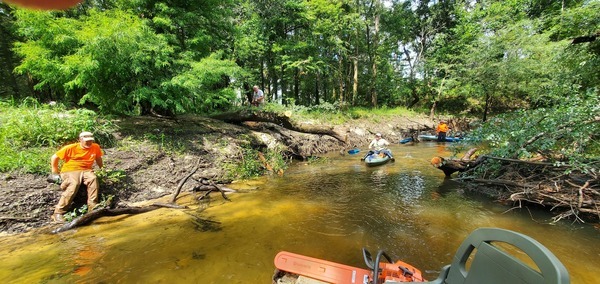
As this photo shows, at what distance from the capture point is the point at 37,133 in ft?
20.1

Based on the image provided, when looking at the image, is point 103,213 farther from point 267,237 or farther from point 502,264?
point 502,264

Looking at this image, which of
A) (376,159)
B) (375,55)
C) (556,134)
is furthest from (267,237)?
(375,55)

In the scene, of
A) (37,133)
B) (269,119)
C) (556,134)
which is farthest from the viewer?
(269,119)

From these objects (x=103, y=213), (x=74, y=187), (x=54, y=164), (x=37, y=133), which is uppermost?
(x=37, y=133)

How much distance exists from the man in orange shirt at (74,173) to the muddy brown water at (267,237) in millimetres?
564

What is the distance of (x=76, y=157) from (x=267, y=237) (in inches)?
170

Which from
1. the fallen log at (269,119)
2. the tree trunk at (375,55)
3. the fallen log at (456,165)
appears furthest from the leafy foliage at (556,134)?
the tree trunk at (375,55)

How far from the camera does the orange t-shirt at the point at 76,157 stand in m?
5.22

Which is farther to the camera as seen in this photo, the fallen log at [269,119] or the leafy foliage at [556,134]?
the fallen log at [269,119]

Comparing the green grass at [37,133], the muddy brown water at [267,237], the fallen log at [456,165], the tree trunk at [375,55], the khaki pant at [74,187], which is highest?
the tree trunk at [375,55]

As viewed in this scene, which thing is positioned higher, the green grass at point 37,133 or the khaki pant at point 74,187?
the green grass at point 37,133

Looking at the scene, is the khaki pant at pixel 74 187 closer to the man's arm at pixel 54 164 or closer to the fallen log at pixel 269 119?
the man's arm at pixel 54 164

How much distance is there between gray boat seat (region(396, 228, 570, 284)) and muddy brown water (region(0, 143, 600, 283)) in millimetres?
1873

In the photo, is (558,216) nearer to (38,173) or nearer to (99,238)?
(99,238)
